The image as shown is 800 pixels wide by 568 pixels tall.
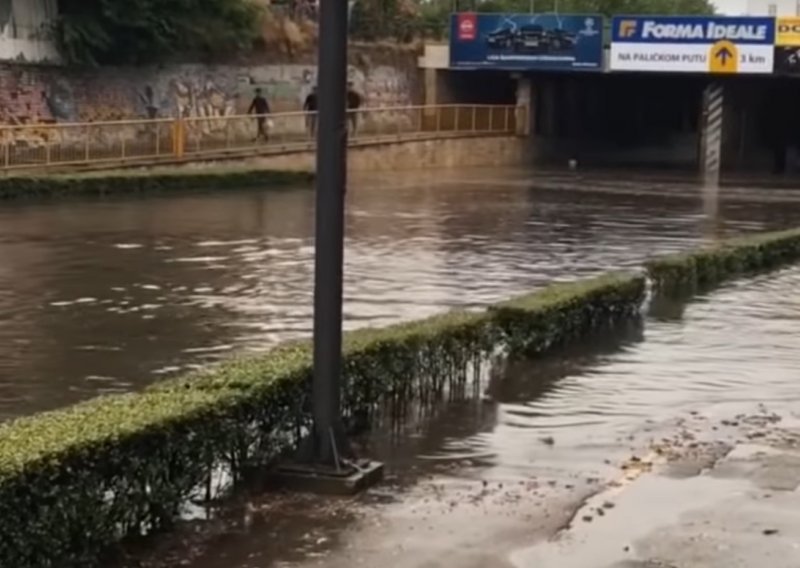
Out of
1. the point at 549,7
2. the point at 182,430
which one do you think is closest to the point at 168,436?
the point at 182,430

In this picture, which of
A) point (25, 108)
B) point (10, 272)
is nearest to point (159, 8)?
point (25, 108)

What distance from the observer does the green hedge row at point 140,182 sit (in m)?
28.0

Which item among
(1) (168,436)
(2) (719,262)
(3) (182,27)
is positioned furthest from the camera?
(3) (182,27)

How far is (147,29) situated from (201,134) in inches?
188

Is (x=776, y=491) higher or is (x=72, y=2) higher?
(x=72, y=2)

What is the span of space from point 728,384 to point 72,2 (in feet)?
104

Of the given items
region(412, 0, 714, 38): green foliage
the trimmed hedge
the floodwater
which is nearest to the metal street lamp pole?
the floodwater

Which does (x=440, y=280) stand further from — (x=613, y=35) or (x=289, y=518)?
(x=613, y=35)

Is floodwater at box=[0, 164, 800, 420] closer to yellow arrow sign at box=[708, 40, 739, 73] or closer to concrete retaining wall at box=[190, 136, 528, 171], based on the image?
concrete retaining wall at box=[190, 136, 528, 171]

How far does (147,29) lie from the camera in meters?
40.8

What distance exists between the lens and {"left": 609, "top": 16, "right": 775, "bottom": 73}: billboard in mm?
48625

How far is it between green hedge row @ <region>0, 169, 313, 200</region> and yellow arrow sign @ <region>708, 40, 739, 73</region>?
19.1m

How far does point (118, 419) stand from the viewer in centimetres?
688

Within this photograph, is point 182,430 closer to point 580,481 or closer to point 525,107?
point 580,481
